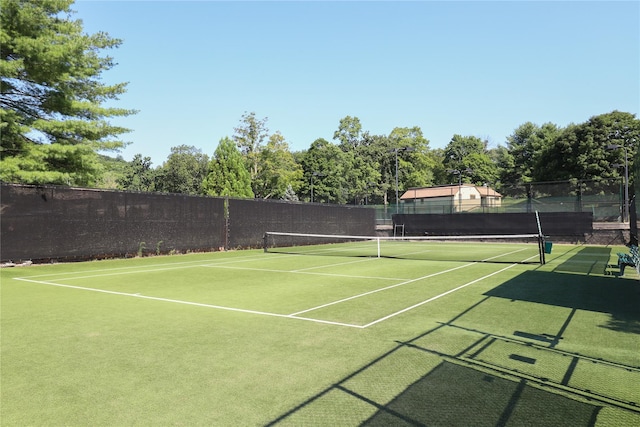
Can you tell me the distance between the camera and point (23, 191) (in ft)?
46.4

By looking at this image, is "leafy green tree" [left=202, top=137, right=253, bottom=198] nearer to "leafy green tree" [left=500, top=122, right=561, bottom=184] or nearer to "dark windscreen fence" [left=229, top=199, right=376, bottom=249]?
"dark windscreen fence" [left=229, top=199, right=376, bottom=249]

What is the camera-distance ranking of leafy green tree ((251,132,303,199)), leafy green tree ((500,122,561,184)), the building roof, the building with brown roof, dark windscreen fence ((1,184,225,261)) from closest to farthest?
dark windscreen fence ((1,184,225,261)), the building with brown roof, leafy green tree ((251,132,303,199)), the building roof, leafy green tree ((500,122,561,184))

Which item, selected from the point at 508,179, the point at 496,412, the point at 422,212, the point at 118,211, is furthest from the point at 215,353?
the point at 508,179

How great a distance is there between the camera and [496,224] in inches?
1232

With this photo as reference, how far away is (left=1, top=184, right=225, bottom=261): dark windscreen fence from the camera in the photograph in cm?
1400

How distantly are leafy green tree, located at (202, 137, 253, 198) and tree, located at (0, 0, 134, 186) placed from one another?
84.3ft

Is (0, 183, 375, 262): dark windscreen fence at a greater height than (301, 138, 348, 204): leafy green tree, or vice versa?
(301, 138, 348, 204): leafy green tree

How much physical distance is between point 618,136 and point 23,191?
5994 cm

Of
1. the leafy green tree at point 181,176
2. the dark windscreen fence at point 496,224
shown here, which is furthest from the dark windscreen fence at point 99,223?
the leafy green tree at point 181,176

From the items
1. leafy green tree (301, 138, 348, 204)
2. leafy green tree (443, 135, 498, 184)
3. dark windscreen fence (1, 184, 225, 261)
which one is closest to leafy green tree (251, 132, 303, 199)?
leafy green tree (301, 138, 348, 204)

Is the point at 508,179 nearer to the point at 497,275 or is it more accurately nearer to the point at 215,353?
the point at 497,275

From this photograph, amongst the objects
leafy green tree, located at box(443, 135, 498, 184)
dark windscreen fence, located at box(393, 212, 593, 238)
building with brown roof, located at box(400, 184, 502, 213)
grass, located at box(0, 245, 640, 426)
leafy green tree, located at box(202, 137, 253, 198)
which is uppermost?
leafy green tree, located at box(443, 135, 498, 184)

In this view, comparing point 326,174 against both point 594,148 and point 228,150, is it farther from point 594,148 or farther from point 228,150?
point 594,148

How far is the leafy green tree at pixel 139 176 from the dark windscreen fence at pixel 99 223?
5163cm
